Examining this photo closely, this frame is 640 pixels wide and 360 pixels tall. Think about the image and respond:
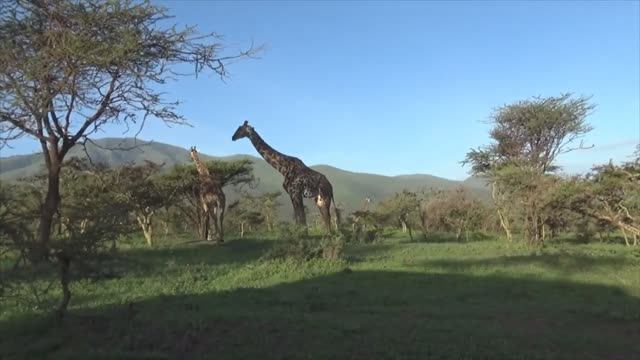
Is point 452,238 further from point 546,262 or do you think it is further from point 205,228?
point 546,262

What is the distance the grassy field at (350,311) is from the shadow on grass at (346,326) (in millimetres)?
18

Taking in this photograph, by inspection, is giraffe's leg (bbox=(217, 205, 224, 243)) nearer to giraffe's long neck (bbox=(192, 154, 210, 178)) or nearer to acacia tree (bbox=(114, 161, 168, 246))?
giraffe's long neck (bbox=(192, 154, 210, 178))

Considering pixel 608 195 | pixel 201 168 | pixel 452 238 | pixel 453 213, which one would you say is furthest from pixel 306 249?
pixel 453 213

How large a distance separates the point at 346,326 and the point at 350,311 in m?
1.48

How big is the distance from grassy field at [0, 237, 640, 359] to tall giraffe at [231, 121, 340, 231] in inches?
161

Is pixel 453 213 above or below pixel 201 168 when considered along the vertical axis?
below

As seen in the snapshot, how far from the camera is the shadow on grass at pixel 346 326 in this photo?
6.81m

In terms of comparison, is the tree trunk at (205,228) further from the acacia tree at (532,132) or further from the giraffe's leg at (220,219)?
the acacia tree at (532,132)

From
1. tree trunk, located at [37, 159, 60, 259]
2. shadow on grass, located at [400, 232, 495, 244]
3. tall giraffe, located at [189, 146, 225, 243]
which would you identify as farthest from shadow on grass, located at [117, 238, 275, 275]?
shadow on grass, located at [400, 232, 495, 244]

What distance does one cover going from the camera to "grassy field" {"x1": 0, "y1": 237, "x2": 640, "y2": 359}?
6930mm

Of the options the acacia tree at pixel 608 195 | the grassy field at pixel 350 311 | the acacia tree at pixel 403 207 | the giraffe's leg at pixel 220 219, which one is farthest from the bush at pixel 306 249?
the acacia tree at pixel 403 207

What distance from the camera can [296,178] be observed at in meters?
20.2

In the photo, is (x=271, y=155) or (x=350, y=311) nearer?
(x=350, y=311)

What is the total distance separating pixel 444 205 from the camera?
31328 mm
